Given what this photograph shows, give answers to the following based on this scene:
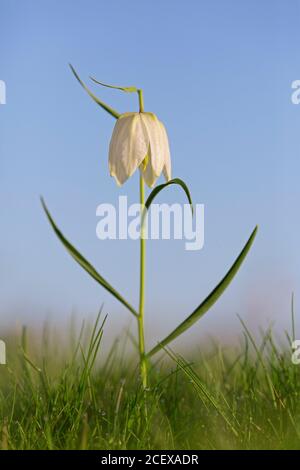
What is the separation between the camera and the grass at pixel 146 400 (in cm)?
103

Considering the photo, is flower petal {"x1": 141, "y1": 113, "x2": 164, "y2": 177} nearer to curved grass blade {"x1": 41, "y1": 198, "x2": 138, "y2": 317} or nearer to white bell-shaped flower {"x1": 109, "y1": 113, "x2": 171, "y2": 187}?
white bell-shaped flower {"x1": 109, "y1": 113, "x2": 171, "y2": 187}

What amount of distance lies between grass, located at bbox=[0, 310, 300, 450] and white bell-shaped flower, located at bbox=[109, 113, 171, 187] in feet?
0.75

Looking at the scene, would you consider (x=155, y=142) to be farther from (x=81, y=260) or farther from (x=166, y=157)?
(x=81, y=260)

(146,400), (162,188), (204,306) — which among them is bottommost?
(146,400)

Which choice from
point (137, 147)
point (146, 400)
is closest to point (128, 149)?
point (137, 147)

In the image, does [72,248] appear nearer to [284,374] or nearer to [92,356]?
[92,356]

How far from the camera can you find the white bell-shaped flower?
3.51 feet

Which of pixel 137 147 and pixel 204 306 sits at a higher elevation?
pixel 137 147

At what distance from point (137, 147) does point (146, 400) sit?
35 cm

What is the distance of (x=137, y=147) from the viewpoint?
42.1 inches

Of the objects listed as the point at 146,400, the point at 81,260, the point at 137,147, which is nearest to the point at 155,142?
the point at 137,147

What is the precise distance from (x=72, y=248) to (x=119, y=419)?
0.25 metres

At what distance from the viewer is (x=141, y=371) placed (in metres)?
1.08

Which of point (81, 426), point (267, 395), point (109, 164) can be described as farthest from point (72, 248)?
point (267, 395)
